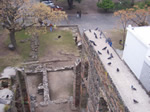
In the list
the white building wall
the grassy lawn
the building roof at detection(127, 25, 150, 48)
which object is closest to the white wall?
the building roof at detection(127, 25, 150, 48)

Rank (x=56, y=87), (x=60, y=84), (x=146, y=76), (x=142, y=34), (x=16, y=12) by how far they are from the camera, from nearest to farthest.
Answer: (x=146, y=76) < (x=142, y=34) < (x=56, y=87) < (x=60, y=84) < (x=16, y=12)

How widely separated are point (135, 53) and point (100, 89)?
16.2ft

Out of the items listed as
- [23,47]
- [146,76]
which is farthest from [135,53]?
[23,47]

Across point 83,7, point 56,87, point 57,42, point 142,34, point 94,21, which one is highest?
point 142,34

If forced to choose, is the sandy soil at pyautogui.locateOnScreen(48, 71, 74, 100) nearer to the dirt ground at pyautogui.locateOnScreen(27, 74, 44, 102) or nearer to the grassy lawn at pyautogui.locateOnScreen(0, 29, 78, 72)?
the dirt ground at pyautogui.locateOnScreen(27, 74, 44, 102)

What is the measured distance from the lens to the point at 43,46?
2048cm

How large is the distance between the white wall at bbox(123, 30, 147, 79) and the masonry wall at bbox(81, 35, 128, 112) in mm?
3311

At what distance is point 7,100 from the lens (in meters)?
8.53

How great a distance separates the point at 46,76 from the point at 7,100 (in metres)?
7.22

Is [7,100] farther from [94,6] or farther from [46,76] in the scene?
[94,6]

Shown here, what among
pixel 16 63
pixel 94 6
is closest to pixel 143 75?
pixel 16 63

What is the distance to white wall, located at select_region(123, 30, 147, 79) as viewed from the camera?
10891 mm

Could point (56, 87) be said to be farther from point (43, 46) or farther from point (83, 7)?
point (83, 7)

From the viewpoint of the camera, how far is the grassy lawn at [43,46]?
1795cm
